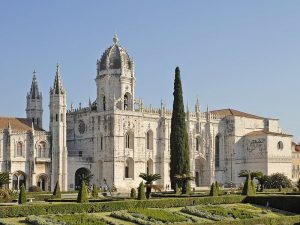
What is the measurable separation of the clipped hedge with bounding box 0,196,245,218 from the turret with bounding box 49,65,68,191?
107 ft

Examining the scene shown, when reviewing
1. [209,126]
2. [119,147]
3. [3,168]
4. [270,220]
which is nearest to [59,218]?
[270,220]

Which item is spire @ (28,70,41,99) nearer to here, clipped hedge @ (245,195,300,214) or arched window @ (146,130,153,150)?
arched window @ (146,130,153,150)

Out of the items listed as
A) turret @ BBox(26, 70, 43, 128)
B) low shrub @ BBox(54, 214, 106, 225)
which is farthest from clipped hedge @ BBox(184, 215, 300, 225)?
turret @ BBox(26, 70, 43, 128)

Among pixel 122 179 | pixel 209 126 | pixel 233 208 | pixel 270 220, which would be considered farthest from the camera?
pixel 209 126

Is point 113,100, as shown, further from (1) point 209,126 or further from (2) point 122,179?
(1) point 209,126

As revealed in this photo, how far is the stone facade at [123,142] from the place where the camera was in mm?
74438

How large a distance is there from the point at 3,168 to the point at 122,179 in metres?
15.2

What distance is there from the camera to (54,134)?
74.5m

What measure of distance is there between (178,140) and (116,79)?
21.3 meters

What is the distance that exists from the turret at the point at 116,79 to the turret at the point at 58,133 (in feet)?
23.2

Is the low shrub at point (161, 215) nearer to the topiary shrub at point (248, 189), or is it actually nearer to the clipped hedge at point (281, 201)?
the clipped hedge at point (281, 201)

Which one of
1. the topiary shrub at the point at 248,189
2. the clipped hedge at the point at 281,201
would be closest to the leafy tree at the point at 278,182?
the topiary shrub at the point at 248,189

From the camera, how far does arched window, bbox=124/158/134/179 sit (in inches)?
3169

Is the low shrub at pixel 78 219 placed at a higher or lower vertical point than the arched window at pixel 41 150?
lower
